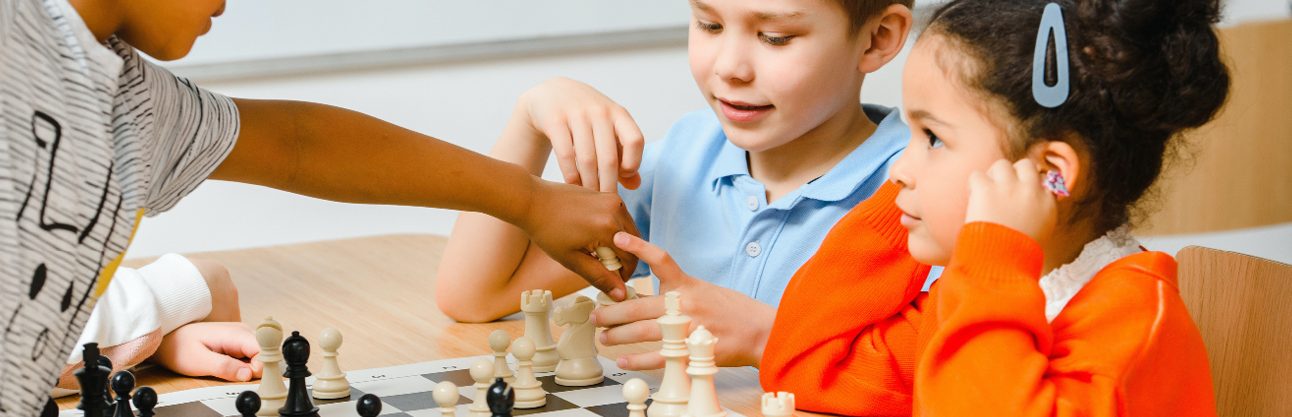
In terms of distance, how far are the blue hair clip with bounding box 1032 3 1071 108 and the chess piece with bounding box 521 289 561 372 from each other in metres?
0.53

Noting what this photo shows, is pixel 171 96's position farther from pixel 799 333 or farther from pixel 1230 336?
pixel 1230 336

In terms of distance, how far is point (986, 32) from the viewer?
798 mm

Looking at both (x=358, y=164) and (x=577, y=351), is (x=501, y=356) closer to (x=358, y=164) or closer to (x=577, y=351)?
(x=577, y=351)

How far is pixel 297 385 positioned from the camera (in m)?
0.89

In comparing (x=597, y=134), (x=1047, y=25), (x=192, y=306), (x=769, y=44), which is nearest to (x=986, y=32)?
(x=1047, y=25)

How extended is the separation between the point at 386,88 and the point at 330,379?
77.9 inches

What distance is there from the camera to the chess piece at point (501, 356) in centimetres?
100

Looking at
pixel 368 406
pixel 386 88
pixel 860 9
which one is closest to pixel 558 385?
pixel 368 406

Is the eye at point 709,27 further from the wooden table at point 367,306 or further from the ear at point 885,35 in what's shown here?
the wooden table at point 367,306

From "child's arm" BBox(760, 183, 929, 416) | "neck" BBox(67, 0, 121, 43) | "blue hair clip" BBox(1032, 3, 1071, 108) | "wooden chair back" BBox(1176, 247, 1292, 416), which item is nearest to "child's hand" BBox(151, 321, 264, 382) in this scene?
"neck" BBox(67, 0, 121, 43)

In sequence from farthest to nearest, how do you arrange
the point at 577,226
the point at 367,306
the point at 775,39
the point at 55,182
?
the point at 367,306 → the point at 775,39 → the point at 577,226 → the point at 55,182

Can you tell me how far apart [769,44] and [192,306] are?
68cm

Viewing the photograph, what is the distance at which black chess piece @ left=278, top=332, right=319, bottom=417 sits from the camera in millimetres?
875

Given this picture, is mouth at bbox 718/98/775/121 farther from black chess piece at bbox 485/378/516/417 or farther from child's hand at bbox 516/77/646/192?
black chess piece at bbox 485/378/516/417
